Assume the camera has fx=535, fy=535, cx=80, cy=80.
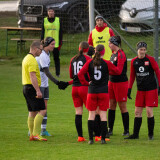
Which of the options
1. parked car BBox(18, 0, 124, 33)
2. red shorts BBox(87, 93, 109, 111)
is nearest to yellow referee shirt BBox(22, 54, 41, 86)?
red shorts BBox(87, 93, 109, 111)

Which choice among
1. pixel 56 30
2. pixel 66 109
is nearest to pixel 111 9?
pixel 56 30

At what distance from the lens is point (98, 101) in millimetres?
9312

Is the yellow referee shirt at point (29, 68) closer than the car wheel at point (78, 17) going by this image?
Yes

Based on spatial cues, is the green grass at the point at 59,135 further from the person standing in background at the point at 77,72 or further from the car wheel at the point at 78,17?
the car wheel at the point at 78,17

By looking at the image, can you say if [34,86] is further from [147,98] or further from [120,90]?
[147,98]

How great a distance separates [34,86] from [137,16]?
7.57 m

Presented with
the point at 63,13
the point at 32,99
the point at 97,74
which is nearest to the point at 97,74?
the point at 97,74

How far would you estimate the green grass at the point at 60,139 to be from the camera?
8.23 m

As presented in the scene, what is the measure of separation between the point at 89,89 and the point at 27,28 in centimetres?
1249

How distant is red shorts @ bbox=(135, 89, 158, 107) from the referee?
1.76 metres

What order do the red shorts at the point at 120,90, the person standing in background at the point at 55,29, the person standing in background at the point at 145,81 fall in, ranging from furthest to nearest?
the person standing in background at the point at 55,29 → the red shorts at the point at 120,90 → the person standing in background at the point at 145,81

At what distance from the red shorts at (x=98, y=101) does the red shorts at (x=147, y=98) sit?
832 mm

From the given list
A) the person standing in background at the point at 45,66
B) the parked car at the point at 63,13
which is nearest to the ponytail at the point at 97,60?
the person standing in background at the point at 45,66

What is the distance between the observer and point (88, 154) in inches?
325
